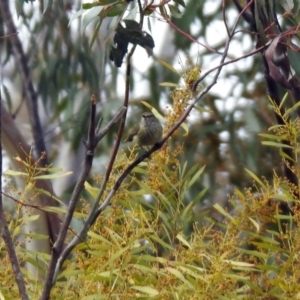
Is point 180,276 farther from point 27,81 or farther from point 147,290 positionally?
point 27,81

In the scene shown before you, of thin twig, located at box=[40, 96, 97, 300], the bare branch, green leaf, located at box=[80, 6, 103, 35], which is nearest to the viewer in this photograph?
thin twig, located at box=[40, 96, 97, 300]

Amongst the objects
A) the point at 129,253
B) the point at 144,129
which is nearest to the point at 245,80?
the point at 144,129

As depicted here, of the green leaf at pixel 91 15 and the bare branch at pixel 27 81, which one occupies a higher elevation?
the green leaf at pixel 91 15

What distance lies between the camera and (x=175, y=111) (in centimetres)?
125

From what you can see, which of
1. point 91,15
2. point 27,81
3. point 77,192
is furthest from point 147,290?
point 27,81

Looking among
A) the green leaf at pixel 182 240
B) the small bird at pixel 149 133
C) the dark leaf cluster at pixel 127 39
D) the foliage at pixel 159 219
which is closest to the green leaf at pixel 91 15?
the foliage at pixel 159 219

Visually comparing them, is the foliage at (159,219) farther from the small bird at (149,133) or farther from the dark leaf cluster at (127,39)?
the small bird at (149,133)

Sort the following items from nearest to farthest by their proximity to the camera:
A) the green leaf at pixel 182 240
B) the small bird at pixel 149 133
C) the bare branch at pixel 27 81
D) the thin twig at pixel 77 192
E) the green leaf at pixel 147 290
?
the thin twig at pixel 77 192
the green leaf at pixel 147 290
the green leaf at pixel 182 240
the small bird at pixel 149 133
the bare branch at pixel 27 81

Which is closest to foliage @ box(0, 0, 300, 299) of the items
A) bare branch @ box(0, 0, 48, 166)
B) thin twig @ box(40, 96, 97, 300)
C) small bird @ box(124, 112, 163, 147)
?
thin twig @ box(40, 96, 97, 300)

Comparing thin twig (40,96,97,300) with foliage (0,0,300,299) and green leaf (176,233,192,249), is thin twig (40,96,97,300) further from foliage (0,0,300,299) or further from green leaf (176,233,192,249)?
green leaf (176,233,192,249)

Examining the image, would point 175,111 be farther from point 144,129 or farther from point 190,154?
point 190,154

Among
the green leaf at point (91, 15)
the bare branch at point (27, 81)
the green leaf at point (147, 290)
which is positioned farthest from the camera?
the bare branch at point (27, 81)

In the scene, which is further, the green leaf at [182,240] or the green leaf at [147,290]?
the green leaf at [182,240]

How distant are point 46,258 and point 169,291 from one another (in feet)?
0.82
